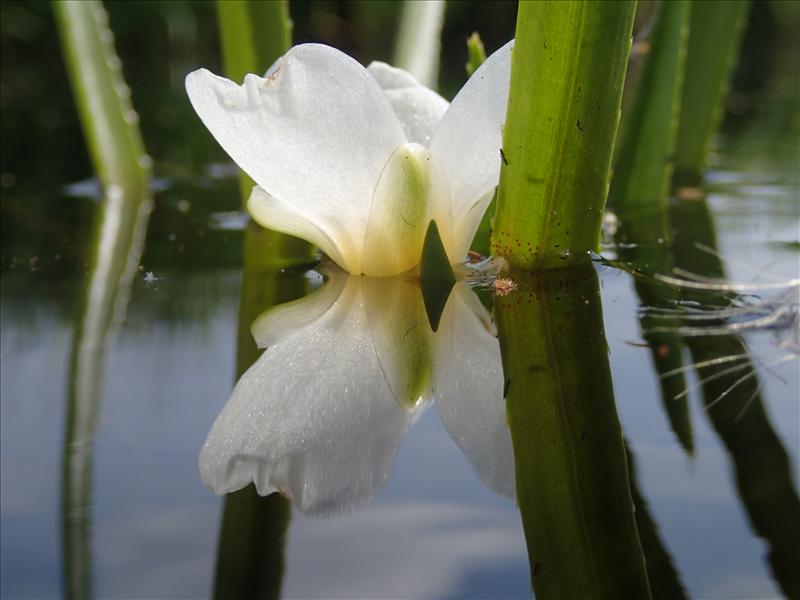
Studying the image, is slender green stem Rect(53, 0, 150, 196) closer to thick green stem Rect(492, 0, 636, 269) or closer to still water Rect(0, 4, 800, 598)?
still water Rect(0, 4, 800, 598)

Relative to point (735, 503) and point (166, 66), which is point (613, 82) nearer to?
point (735, 503)

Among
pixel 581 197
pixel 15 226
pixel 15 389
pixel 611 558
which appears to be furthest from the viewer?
pixel 15 226

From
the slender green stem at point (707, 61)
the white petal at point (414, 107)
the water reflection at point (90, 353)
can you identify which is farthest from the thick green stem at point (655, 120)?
the water reflection at point (90, 353)

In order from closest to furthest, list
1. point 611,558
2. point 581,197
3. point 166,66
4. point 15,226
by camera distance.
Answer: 1. point 611,558
2. point 581,197
3. point 15,226
4. point 166,66

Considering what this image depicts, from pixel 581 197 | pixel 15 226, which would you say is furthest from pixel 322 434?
pixel 15 226

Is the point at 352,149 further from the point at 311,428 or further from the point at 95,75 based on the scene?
the point at 95,75

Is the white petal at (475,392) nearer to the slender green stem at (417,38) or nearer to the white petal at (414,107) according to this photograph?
the white petal at (414,107)


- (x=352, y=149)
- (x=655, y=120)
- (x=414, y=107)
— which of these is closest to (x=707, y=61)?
(x=655, y=120)
